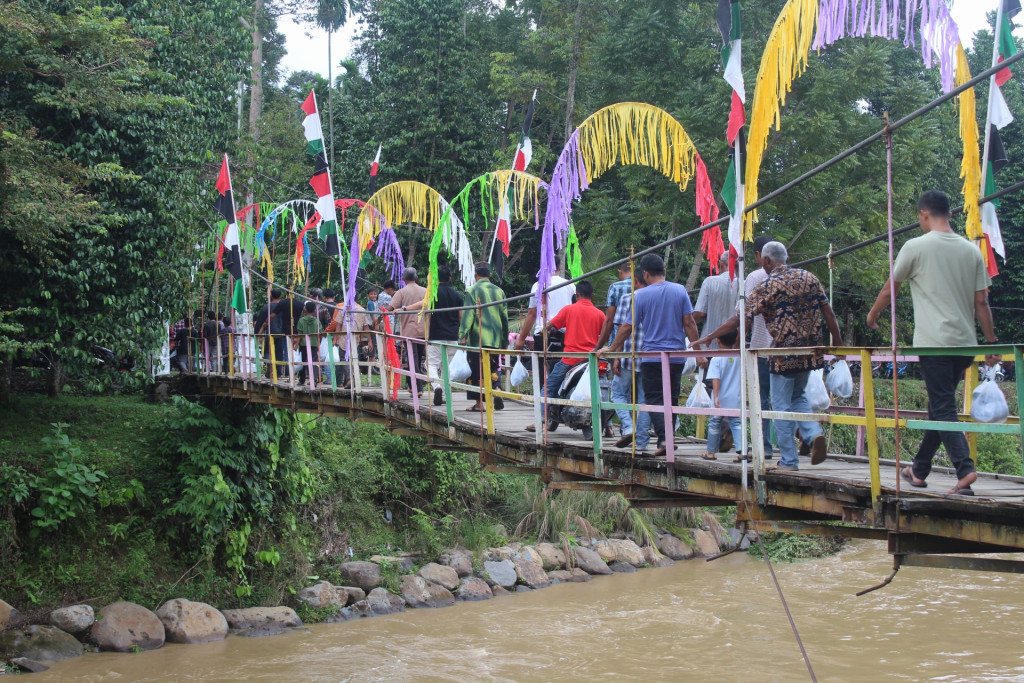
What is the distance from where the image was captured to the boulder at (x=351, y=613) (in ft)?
41.5

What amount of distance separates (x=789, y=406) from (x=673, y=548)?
488 inches

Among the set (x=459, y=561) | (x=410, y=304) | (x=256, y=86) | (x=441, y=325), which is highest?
(x=256, y=86)

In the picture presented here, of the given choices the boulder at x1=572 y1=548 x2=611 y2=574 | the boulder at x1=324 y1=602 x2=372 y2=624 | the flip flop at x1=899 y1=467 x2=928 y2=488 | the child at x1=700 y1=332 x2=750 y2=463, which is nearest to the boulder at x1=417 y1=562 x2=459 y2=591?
the boulder at x1=324 y1=602 x2=372 y2=624

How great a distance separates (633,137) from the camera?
8.31 metres

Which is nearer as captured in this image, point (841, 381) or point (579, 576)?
point (841, 381)

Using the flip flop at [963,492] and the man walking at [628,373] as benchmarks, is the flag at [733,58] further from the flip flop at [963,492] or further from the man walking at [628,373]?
the flip flop at [963,492]

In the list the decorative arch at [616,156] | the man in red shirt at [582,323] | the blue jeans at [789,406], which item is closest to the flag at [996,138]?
the blue jeans at [789,406]

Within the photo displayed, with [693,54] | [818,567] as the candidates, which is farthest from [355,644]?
[693,54]

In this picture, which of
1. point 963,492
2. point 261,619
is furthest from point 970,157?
point 261,619

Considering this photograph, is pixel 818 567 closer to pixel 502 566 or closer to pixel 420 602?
pixel 502 566

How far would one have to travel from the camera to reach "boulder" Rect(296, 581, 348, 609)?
41.7 ft

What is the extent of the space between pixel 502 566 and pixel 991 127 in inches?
409

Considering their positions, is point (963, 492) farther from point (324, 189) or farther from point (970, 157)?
point (324, 189)

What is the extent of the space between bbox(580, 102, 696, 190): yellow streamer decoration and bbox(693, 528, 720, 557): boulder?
34.4 ft
